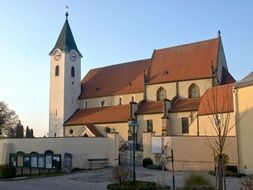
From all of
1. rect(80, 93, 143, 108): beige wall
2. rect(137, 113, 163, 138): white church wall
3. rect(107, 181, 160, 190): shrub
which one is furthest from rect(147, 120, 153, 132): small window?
rect(107, 181, 160, 190): shrub

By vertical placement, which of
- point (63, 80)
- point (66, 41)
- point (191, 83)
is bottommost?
point (191, 83)

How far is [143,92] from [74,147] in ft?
54.9

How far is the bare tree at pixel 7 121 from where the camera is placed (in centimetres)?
7628

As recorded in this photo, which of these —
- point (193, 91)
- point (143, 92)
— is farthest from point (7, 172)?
point (193, 91)

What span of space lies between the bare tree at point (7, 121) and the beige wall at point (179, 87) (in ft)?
121

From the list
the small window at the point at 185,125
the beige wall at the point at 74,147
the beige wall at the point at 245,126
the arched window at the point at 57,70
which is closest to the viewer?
the beige wall at the point at 245,126

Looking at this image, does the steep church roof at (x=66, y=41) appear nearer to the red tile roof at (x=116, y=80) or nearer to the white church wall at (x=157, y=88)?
the red tile roof at (x=116, y=80)

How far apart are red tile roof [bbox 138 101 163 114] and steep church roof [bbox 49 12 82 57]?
1648 cm

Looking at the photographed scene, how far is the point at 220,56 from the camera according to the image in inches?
1895

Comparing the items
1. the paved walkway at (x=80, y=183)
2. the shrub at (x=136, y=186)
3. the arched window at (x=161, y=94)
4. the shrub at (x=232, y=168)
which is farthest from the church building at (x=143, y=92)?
the shrub at (x=136, y=186)

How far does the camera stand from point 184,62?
166ft

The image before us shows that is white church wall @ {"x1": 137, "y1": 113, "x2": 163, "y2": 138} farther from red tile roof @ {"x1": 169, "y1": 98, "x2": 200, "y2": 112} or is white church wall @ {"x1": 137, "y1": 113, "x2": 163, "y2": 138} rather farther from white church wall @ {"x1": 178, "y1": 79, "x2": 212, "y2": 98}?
white church wall @ {"x1": 178, "y1": 79, "x2": 212, "y2": 98}

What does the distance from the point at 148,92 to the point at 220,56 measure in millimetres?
10247

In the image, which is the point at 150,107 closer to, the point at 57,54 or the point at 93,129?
the point at 93,129
